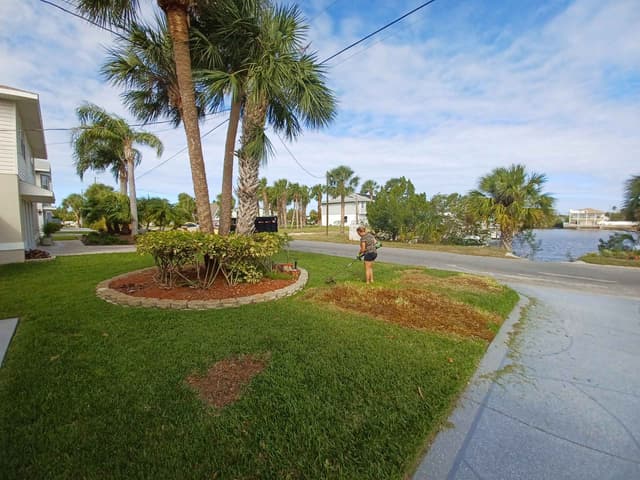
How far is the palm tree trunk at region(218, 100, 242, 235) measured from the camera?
6.11 metres

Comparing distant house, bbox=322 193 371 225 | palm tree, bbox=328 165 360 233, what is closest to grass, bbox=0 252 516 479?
palm tree, bbox=328 165 360 233

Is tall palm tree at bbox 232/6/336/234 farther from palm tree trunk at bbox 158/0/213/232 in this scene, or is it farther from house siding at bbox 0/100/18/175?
house siding at bbox 0/100/18/175

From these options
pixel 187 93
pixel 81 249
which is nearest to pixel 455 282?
pixel 187 93

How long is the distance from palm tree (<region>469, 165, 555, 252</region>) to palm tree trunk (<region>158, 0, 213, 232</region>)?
14598 mm

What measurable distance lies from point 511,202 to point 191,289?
1604cm

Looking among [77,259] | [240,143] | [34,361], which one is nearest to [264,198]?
[77,259]

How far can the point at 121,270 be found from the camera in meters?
8.00

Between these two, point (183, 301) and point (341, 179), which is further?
point (341, 179)

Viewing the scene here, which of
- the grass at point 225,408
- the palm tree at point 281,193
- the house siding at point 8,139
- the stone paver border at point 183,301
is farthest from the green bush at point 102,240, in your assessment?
the palm tree at point 281,193

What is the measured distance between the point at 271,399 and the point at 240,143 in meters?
5.51

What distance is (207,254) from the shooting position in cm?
506

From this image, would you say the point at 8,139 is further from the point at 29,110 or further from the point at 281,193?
the point at 281,193

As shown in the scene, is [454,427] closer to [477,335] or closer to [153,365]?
[477,335]

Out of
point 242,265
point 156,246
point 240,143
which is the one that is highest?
point 240,143
